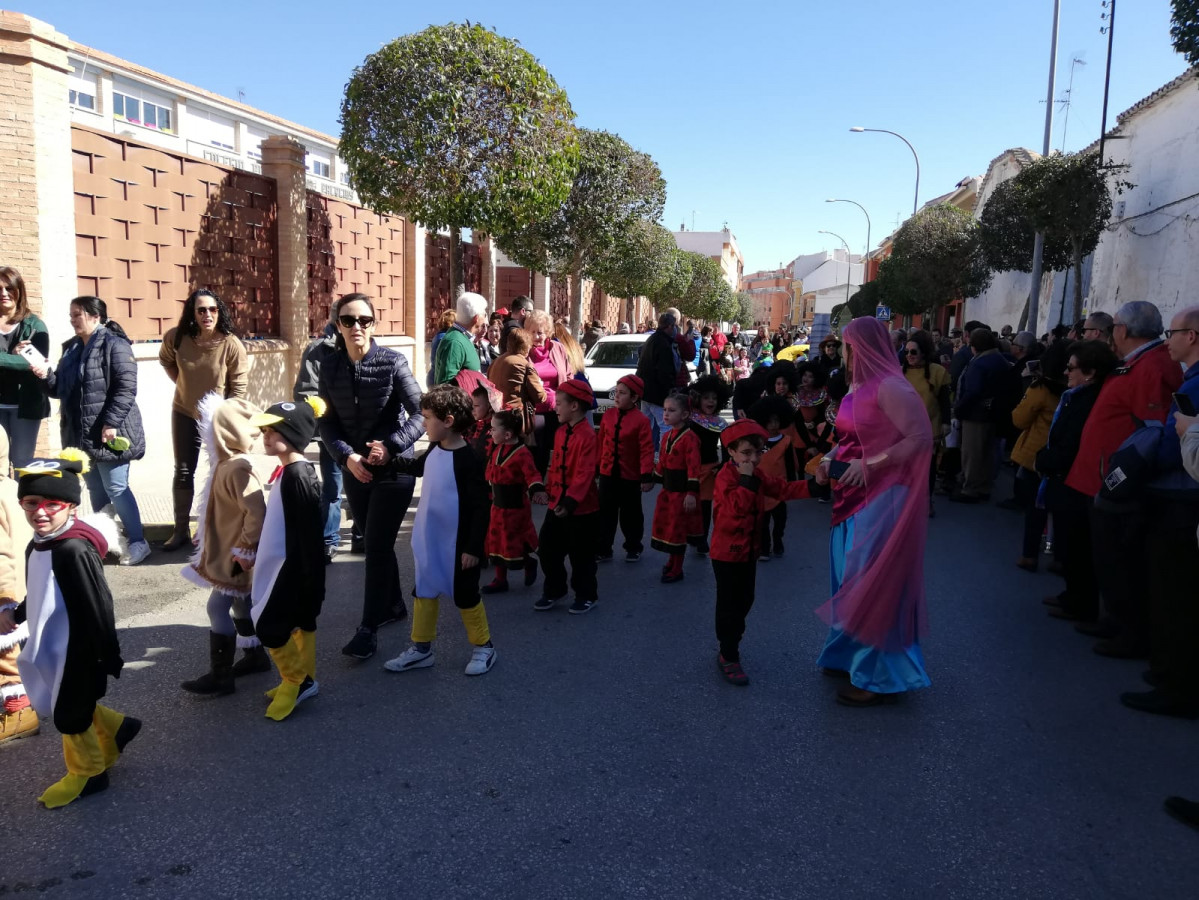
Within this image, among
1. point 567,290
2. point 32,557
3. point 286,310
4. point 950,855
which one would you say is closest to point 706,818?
point 950,855

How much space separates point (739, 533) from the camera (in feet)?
14.6

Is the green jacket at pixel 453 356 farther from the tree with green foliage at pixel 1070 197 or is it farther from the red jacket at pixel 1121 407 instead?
the tree with green foliage at pixel 1070 197

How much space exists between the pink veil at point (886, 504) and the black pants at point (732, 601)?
49cm

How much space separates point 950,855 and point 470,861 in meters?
1.64

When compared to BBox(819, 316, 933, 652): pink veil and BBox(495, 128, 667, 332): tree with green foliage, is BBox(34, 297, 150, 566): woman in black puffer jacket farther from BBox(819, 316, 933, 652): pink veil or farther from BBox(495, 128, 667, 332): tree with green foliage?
BBox(495, 128, 667, 332): tree with green foliage

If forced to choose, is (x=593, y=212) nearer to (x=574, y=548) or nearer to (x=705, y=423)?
(x=705, y=423)

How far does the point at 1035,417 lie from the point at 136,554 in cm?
689

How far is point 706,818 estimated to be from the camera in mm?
3209

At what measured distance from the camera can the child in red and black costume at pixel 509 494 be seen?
568 cm

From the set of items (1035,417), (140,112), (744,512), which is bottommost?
(744,512)

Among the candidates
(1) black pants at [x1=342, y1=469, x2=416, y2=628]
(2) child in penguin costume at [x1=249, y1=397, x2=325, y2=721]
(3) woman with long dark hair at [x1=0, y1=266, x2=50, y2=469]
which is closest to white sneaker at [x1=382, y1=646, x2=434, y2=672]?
(1) black pants at [x1=342, y1=469, x2=416, y2=628]

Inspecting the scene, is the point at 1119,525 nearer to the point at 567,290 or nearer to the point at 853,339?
the point at 853,339

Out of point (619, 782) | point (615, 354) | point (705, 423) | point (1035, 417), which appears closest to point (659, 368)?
point (705, 423)

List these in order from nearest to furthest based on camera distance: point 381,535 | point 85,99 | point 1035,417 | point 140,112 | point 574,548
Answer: point 381,535
point 574,548
point 1035,417
point 85,99
point 140,112
